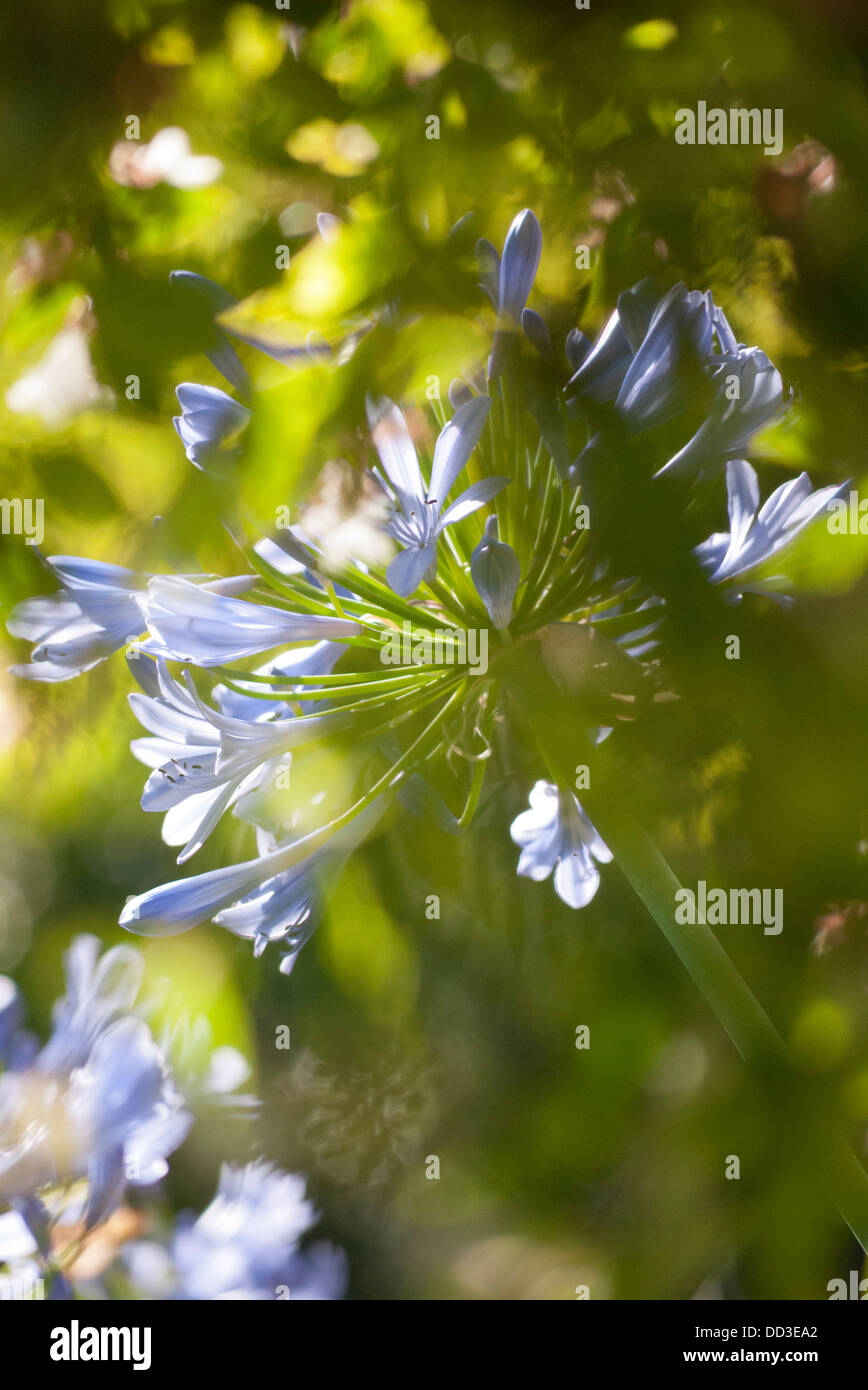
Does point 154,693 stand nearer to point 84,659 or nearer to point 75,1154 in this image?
point 84,659

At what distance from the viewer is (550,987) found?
22.1 inches

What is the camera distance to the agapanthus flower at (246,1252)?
570 millimetres

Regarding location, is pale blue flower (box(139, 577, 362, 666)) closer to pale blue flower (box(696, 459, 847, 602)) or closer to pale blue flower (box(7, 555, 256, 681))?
pale blue flower (box(7, 555, 256, 681))

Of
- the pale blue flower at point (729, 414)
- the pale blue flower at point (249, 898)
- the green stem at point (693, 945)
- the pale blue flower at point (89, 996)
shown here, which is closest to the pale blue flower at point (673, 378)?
the pale blue flower at point (729, 414)

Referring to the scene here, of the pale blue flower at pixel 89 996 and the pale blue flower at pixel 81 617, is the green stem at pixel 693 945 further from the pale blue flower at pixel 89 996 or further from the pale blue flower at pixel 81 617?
the pale blue flower at pixel 89 996

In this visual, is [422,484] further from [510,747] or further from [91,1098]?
[91,1098]

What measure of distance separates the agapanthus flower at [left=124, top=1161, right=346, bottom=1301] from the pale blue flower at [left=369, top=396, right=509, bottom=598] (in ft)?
1.34

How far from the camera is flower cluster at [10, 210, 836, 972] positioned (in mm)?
419

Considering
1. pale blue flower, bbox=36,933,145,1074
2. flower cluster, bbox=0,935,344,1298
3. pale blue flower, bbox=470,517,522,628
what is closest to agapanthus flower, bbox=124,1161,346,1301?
flower cluster, bbox=0,935,344,1298

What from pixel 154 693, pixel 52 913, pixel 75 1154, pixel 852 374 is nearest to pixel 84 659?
pixel 154 693

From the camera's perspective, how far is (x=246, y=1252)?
580mm

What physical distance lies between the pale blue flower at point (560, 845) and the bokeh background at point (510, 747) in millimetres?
17

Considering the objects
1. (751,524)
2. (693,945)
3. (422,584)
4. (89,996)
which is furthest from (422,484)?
(89,996)

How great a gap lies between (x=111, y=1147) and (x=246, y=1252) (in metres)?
0.12
